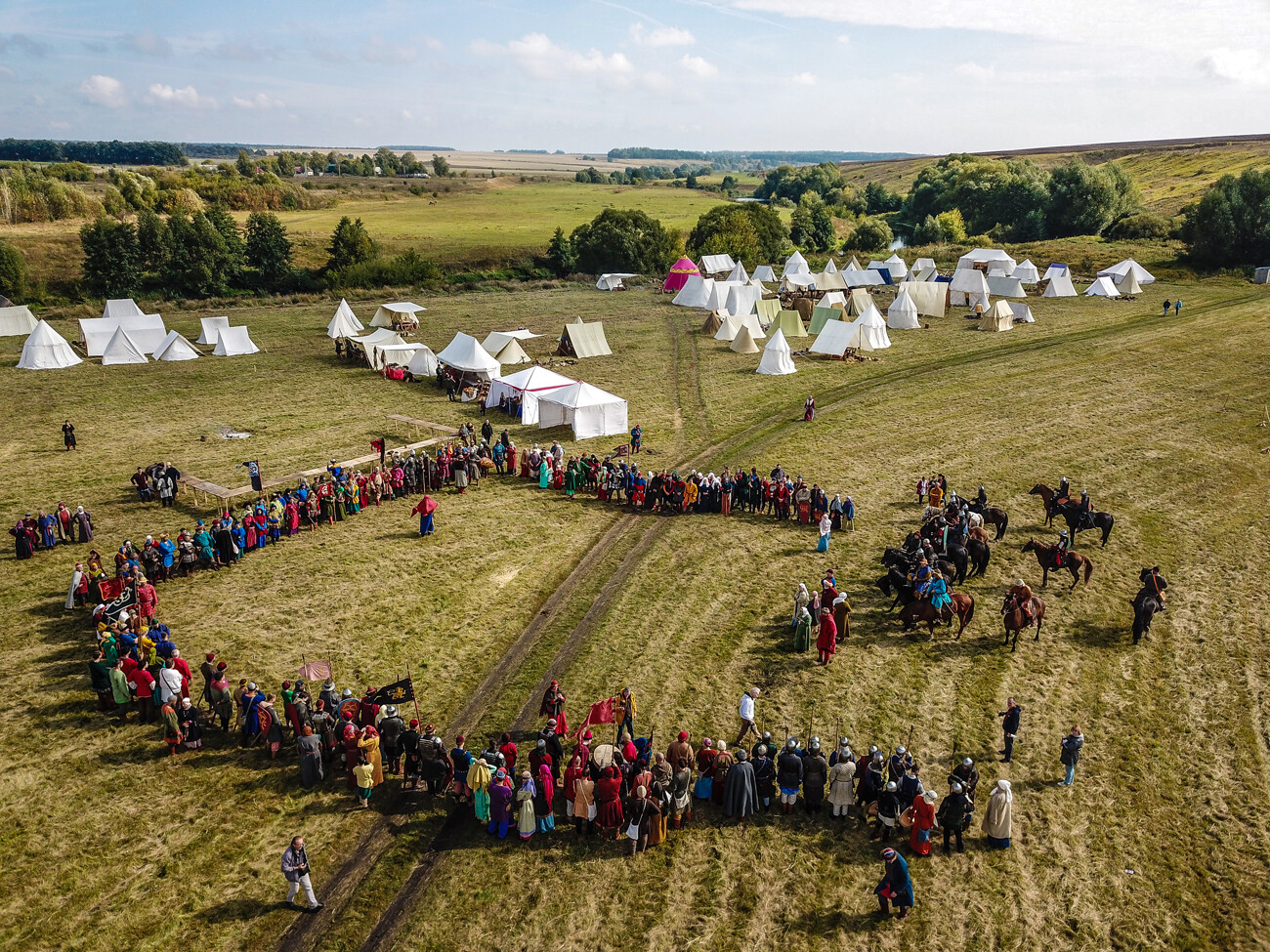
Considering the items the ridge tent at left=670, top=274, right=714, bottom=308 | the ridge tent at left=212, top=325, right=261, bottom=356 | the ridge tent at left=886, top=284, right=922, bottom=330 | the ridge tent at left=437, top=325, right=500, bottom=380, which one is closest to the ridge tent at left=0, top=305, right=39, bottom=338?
the ridge tent at left=212, top=325, right=261, bottom=356

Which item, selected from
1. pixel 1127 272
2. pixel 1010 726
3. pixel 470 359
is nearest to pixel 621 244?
pixel 1127 272

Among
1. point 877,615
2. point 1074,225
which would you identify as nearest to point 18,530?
point 877,615

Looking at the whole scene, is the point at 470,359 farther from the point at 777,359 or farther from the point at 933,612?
the point at 933,612

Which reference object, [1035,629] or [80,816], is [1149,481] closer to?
Result: [1035,629]

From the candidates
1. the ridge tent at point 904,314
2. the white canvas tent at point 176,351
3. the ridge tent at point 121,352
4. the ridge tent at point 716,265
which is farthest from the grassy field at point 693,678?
the ridge tent at point 716,265

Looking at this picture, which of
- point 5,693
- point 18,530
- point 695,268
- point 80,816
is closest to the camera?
point 80,816

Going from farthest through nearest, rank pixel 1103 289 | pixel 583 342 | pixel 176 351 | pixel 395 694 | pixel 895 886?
pixel 1103 289
pixel 176 351
pixel 583 342
pixel 395 694
pixel 895 886

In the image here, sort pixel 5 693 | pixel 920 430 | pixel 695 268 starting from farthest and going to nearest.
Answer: pixel 695 268 → pixel 920 430 → pixel 5 693

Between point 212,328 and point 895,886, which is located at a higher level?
point 212,328
